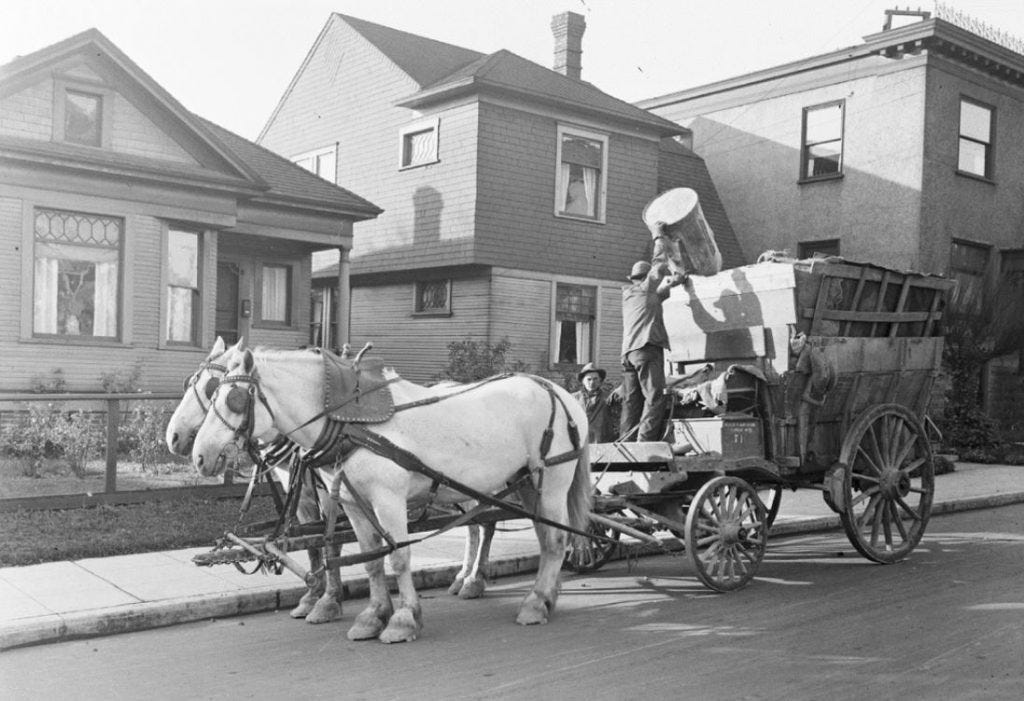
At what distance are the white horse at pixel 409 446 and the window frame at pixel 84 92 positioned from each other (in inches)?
506

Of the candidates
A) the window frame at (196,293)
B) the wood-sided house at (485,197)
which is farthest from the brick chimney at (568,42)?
the window frame at (196,293)

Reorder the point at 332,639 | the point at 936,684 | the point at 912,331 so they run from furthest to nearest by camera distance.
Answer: the point at 912,331 → the point at 332,639 → the point at 936,684

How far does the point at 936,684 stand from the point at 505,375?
3.36 meters

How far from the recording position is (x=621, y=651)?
240 inches

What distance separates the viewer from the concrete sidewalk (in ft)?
21.5

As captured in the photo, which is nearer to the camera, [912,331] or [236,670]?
[236,670]

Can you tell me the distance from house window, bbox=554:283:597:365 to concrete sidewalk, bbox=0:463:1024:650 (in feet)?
40.2

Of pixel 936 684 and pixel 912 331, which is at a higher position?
pixel 912 331

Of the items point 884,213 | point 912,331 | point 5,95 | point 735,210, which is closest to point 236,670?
point 912,331

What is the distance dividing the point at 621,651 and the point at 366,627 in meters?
1.56

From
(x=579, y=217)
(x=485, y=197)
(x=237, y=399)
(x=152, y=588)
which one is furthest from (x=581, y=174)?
(x=237, y=399)

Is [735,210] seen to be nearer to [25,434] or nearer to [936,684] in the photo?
[25,434]

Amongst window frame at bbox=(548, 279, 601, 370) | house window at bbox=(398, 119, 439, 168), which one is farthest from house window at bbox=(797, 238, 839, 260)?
house window at bbox=(398, 119, 439, 168)

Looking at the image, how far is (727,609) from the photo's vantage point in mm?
7215
